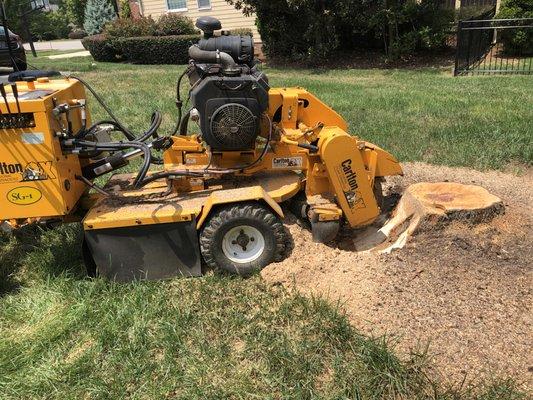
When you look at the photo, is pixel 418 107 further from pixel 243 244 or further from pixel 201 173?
pixel 243 244

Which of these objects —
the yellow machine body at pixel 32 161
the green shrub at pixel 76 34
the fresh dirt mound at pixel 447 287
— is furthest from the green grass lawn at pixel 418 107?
the green shrub at pixel 76 34

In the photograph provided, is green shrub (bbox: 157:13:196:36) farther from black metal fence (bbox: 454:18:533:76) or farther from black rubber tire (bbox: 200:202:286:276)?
black rubber tire (bbox: 200:202:286:276)

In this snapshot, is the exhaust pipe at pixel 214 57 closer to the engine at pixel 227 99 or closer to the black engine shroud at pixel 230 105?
the engine at pixel 227 99

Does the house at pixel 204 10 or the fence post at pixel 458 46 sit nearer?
the fence post at pixel 458 46

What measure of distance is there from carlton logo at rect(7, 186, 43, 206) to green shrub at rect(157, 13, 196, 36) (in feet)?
58.0

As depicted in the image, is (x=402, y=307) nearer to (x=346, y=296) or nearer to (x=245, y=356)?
(x=346, y=296)

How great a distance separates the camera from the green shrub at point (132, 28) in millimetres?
20250

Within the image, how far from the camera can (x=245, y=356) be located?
3.23 meters

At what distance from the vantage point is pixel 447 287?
359 centimetres

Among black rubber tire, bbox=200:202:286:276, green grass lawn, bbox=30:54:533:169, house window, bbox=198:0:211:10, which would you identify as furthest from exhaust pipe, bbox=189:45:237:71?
house window, bbox=198:0:211:10

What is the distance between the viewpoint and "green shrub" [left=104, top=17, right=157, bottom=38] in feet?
66.4

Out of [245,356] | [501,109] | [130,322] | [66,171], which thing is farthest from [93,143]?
[501,109]

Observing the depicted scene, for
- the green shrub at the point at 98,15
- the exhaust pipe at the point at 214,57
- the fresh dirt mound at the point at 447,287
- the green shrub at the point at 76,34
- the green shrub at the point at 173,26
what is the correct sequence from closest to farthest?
the fresh dirt mound at the point at 447,287
the exhaust pipe at the point at 214,57
the green shrub at the point at 173,26
the green shrub at the point at 98,15
the green shrub at the point at 76,34

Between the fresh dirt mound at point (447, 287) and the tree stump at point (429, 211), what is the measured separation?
8cm
